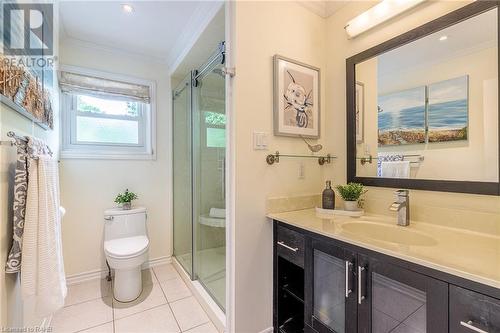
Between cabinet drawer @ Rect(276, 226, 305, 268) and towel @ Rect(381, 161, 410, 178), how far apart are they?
0.71 meters

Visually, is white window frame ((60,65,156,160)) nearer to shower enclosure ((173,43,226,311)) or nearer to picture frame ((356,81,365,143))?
shower enclosure ((173,43,226,311))

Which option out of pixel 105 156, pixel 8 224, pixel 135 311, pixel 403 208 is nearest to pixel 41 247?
pixel 8 224

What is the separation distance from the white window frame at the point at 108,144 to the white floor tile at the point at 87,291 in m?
1.23

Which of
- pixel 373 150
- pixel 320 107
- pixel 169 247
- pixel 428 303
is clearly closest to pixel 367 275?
pixel 428 303

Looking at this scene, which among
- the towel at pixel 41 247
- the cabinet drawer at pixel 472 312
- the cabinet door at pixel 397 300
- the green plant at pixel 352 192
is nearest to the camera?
the cabinet drawer at pixel 472 312

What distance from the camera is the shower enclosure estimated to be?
1.84 metres

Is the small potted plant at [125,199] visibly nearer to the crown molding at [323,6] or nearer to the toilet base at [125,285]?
the toilet base at [125,285]

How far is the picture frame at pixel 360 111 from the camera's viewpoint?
1581 millimetres

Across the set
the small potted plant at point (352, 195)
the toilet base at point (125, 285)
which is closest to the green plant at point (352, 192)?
the small potted plant at point (352, 195)

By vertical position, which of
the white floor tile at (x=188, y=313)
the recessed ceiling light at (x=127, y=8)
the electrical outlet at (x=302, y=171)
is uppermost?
the recessed ceiling light at (x=127, y=8)

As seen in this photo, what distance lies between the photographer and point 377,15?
1.44 m

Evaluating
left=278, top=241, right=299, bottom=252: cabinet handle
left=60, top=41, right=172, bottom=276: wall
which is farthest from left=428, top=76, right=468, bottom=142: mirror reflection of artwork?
left=60, top=41, right=172, bottom=276: wall

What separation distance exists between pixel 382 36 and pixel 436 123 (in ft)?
2.20

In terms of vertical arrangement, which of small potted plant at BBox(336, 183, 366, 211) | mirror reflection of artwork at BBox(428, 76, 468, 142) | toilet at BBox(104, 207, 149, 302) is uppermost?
mirror reflection of artwork at BBox(428, 76, 468, 142)
